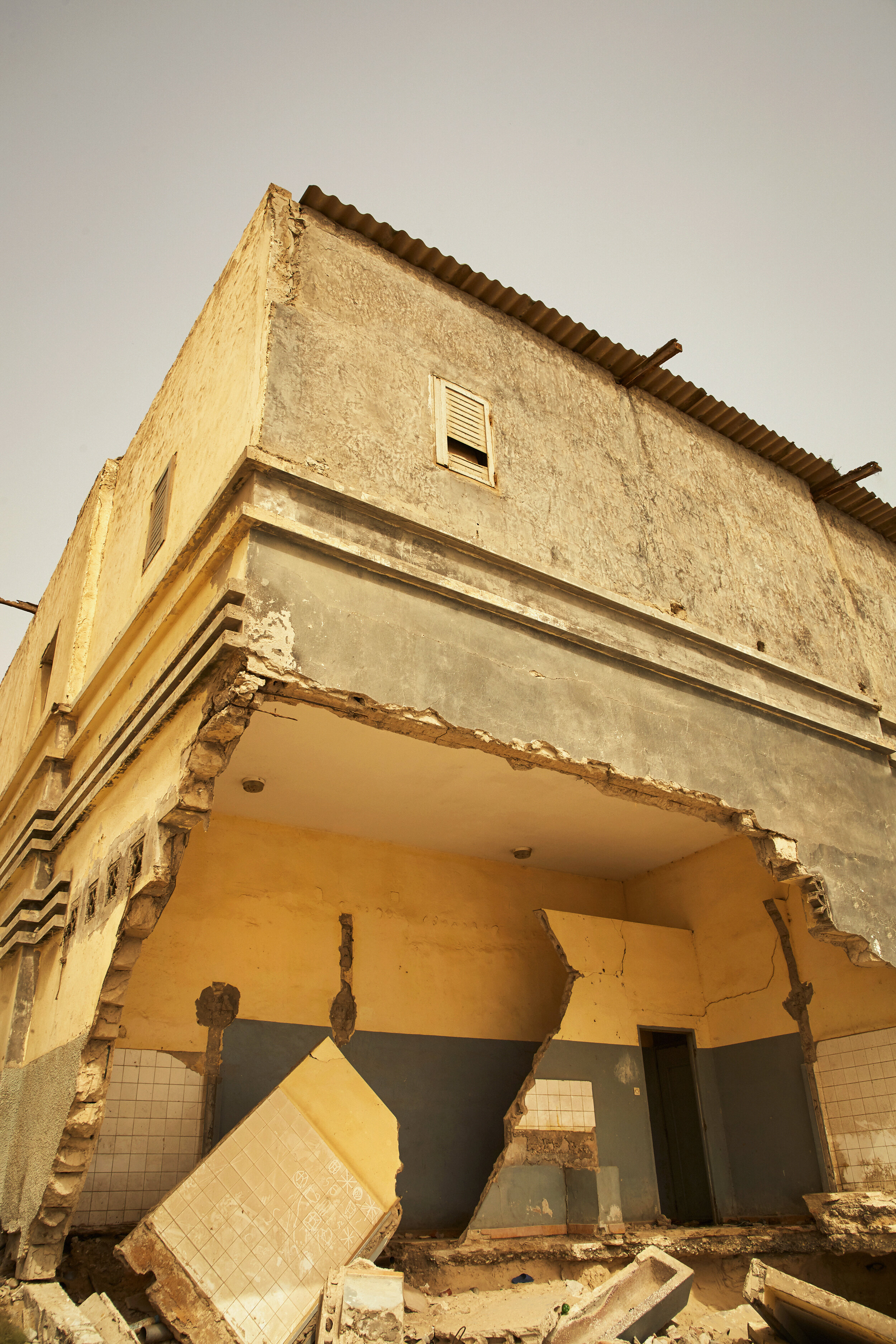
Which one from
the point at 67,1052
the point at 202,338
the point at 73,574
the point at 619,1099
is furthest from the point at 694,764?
the point at 73,574

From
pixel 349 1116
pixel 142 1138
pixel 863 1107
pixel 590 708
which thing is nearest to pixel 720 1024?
pixel 863 1107

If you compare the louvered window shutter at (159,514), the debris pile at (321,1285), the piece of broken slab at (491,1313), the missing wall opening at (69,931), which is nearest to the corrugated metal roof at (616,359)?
the louvered window shutter at (159,514)

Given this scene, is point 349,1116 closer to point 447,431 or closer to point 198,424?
point 447,431

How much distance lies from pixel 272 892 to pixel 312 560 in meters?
3.48

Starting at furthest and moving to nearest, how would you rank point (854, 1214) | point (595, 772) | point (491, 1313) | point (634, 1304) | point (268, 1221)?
1. point (854, 1214)
2. point (595, 772)
3. point (491, 1313)
4. point (634, 1304)
5. point (268, 1221)

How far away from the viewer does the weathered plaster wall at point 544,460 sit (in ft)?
22.1

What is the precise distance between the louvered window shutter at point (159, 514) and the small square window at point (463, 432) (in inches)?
92.4

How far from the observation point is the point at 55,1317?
15.6 ft

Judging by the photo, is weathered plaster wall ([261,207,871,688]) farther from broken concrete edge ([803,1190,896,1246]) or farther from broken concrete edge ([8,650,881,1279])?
broken concrete edge ([803,1190,896,1246])

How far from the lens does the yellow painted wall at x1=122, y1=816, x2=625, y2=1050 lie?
7.52m

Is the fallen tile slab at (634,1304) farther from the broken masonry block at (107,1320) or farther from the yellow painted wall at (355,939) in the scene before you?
the yellow painted wall at (355,939)

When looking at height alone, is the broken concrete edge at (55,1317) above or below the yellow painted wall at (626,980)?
below

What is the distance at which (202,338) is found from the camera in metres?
8.00

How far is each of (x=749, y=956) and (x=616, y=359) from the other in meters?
5.94
